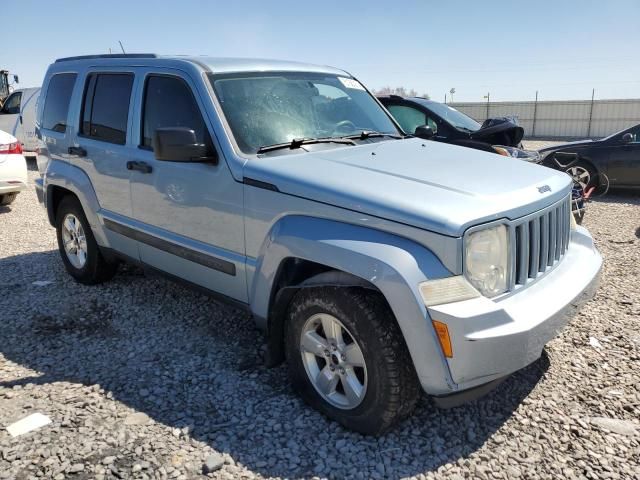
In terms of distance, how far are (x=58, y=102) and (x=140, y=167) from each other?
186 centimetres

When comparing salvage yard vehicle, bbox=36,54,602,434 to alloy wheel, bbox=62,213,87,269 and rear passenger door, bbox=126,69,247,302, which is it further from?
alloy wheel, bbox=62,213,87,269

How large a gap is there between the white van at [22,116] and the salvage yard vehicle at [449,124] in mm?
9798

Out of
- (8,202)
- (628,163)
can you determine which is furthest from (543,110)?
(8,202)

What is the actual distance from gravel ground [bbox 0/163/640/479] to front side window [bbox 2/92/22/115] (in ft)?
38.8

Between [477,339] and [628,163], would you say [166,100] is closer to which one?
[477,339]

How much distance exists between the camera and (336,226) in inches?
107

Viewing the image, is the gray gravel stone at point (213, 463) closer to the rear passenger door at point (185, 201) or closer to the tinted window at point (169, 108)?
the rear passenger door at point (185, 201)

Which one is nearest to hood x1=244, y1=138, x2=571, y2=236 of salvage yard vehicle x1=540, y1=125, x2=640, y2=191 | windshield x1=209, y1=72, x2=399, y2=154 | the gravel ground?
windshield x1=209, y1=72, x2=399, y2=154

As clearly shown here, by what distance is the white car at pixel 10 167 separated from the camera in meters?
8.30

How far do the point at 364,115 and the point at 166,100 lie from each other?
150 cm

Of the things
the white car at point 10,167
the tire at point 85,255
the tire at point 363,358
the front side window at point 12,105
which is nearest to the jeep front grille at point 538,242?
the tire at point 363,358

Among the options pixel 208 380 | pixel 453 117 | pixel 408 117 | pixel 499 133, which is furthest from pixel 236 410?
pixel 453 117

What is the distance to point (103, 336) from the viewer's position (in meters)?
4.10

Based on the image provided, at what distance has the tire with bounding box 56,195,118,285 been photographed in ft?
16.2
